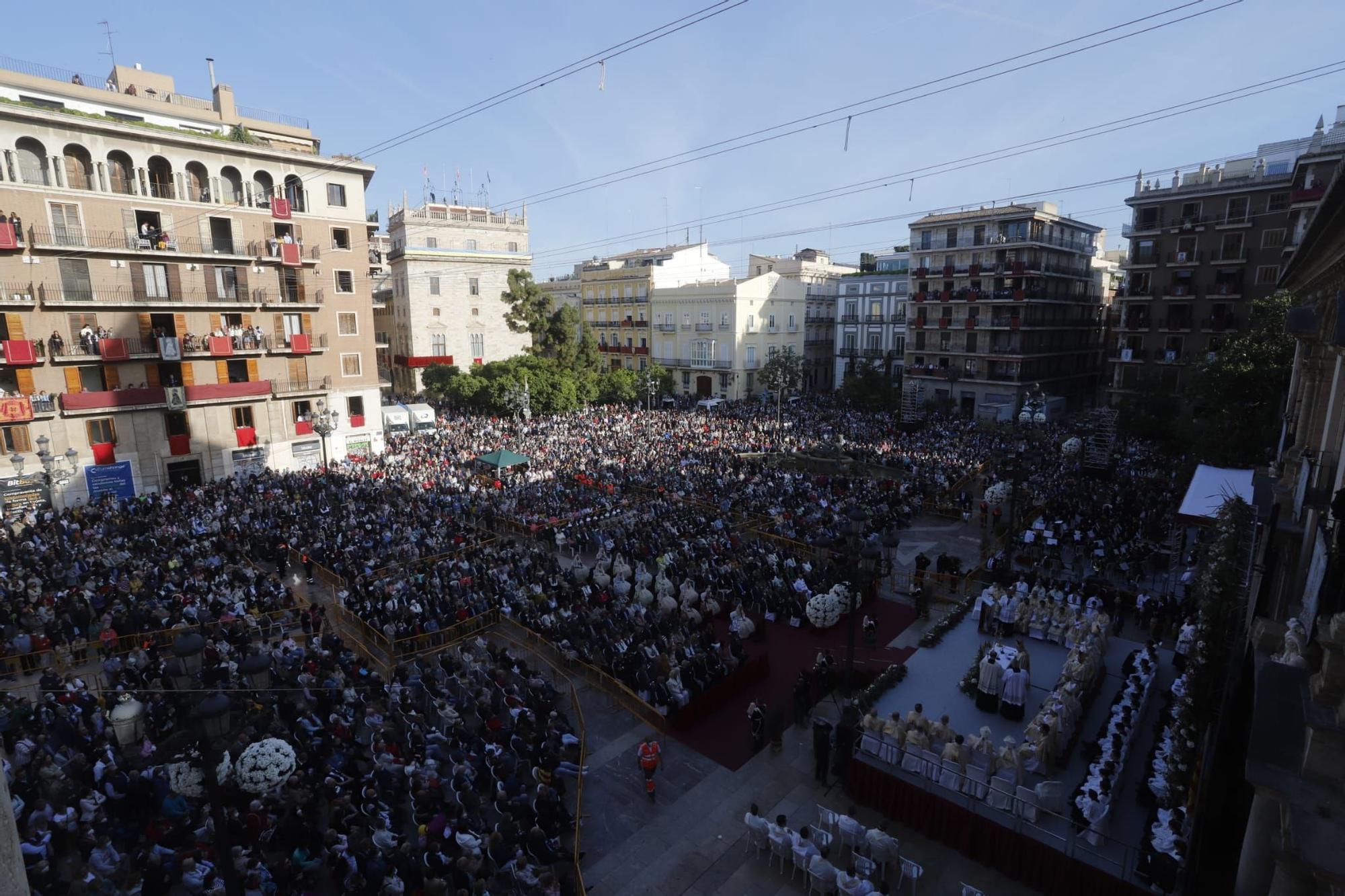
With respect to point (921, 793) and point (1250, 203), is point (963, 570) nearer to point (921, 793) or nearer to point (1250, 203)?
point (921, 793)

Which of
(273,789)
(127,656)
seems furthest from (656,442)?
(273,789)

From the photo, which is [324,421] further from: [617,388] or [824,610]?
[617,388]

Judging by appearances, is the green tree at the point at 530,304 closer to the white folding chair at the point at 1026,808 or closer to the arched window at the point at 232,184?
the arched window at the point at 232,184

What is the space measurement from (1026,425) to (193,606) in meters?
36.6

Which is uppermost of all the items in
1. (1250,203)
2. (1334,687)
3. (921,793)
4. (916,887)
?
(1250,203)

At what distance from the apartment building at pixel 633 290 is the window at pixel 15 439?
4283 centimetres

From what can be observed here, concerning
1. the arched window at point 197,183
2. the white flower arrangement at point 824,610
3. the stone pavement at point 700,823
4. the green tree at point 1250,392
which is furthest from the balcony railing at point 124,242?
the green tree at point 1250,392

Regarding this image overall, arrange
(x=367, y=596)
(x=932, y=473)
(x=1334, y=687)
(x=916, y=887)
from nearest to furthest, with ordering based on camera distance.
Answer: (x=1334, y=687)
(x=916, y=887)
(x=367, y=596)
(x=932, y=473)

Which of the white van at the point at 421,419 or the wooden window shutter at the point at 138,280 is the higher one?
the wooden window shutter at the point at 138,280

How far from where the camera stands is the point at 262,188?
99.7ft

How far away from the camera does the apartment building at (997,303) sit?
44875 millimetres

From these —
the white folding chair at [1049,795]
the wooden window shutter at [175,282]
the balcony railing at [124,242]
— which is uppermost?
the balcony railing at [124,242]

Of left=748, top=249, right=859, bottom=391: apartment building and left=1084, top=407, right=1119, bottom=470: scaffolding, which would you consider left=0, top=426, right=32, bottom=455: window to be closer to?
left=1084, top=407, right=1119, bottom=470: scaffolding

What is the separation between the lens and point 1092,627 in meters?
13.9
